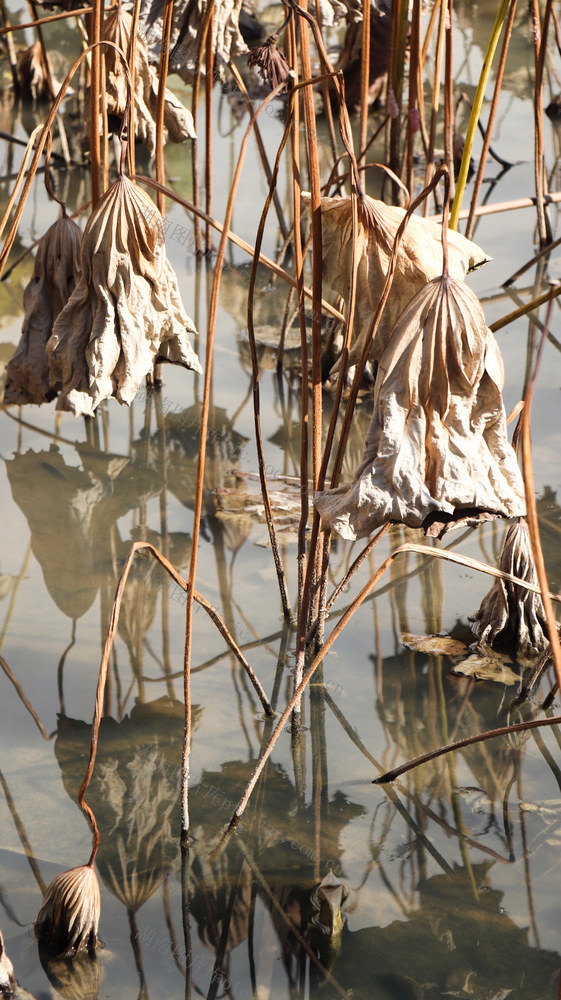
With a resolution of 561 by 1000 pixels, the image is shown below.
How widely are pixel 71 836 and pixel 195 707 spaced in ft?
1.35

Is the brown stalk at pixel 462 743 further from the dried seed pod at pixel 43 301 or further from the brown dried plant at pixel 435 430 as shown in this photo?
the dried seed pod at pixel 43 301

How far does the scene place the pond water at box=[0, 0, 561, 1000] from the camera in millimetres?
1528

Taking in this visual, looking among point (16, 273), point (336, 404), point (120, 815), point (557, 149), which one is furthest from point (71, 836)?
point (557, 149)

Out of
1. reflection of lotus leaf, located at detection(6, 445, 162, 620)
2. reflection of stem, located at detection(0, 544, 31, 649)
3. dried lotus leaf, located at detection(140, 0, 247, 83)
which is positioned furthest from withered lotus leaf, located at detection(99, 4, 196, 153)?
reflection of stem, located at detection(0, 544, 31, 649)

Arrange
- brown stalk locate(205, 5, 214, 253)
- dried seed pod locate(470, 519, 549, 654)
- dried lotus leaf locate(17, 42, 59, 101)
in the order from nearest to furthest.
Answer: dried seed pod locate(470, 519, 549, 654) < brown stalk locate(205, 5, 214, 253) < dried lotus leaf locate(17, 42, 59, 101)

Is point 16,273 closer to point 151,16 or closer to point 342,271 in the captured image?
point 151,16

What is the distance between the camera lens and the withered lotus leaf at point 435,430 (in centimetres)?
136

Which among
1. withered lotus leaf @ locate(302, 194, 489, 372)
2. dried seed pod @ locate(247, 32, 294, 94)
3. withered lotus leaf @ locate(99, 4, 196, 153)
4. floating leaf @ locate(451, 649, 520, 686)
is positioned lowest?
floating leaf @ locate(451, 649, 520, 686)

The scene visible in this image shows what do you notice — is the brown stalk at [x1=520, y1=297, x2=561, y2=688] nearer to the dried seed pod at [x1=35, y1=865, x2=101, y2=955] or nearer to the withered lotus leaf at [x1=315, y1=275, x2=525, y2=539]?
the withered lotus leaf at [x1=315, y1=275, x2=525, y2=539]

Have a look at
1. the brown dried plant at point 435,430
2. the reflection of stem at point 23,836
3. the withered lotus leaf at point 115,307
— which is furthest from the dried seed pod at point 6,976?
the withered lotus leaf at point 115,307

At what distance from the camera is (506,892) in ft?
5.32

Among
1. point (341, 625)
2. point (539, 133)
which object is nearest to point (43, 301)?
point (341, 625)

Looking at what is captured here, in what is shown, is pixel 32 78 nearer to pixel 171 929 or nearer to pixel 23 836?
pixel 23 836

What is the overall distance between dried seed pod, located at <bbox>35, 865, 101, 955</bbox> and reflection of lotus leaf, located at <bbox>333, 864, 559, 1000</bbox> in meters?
0.39
